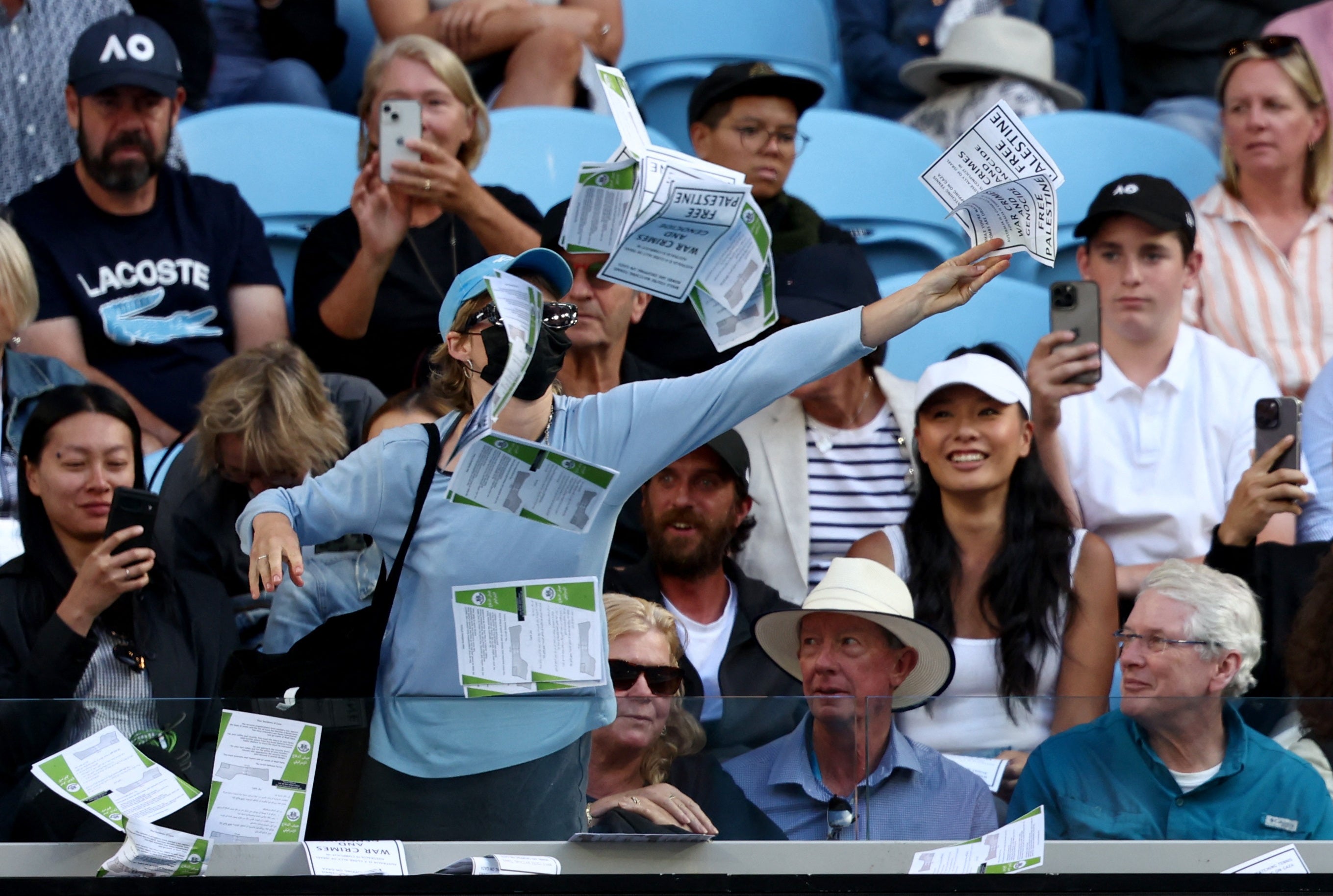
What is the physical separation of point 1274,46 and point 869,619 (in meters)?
2.40

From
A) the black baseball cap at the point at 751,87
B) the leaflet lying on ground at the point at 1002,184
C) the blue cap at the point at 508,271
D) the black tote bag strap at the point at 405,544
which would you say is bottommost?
the black tote bag strap at the point at 405,544

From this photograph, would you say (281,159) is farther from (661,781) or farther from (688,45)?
(661,781)

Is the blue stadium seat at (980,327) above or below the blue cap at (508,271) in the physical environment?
above

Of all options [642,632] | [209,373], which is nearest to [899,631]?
[642,632]

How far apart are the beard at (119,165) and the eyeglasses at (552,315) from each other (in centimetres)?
198

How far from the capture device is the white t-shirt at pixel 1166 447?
3.71 metres

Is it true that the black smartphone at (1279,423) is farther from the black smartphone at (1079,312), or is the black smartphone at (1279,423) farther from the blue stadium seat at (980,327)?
the blue stadium seat at (980,327)

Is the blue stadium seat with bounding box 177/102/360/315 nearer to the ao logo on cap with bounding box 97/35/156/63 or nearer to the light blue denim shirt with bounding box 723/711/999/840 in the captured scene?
the ao logo on cap with bounding box 97/35/156/63

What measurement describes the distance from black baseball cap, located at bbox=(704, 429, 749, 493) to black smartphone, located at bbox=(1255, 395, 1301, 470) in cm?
101

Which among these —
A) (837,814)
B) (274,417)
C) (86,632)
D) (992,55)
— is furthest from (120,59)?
(837,814)

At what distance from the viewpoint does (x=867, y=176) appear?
201 inches

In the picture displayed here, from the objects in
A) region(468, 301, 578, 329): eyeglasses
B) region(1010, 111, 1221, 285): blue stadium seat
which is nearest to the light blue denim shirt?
region(468, 301, 578, 329): eyeglasses

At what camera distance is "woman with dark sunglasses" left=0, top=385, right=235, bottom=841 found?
2174 millimetres

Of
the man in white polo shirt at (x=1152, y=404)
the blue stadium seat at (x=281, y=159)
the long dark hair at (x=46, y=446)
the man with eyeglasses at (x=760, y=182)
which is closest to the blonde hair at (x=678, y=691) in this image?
the man with eyeglasses at (x=760, y=182)
